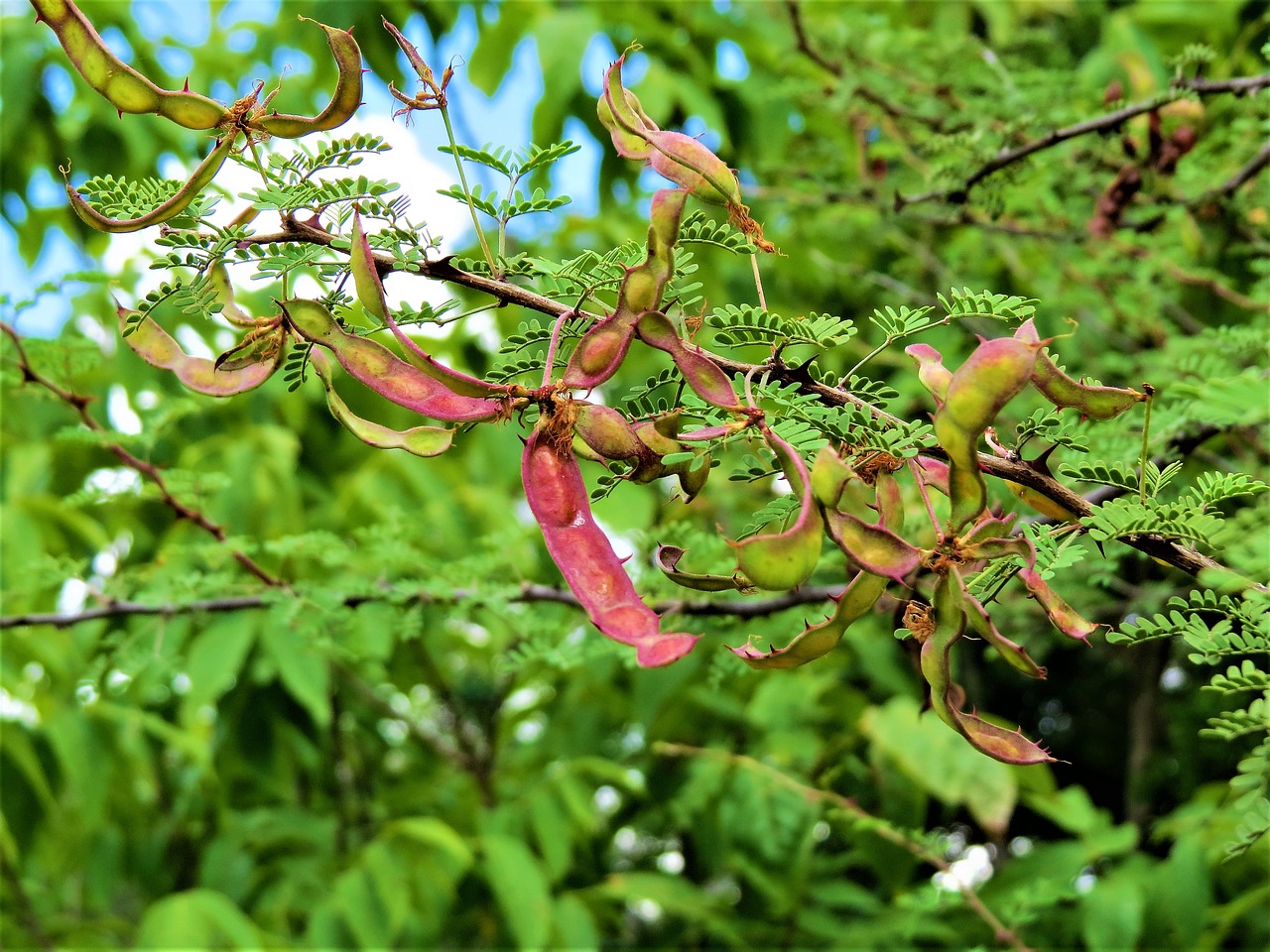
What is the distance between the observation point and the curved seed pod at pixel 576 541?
0.55 m

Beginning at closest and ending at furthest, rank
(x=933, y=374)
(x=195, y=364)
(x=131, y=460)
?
(x=933, y=374) → (x=195, y=364) → (x=131, y=460)

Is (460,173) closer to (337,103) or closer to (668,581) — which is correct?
(337,103)

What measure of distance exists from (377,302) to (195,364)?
214 millimetres

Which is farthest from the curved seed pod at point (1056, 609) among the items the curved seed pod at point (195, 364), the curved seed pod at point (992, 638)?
the curved seed pod at point (195, 364)

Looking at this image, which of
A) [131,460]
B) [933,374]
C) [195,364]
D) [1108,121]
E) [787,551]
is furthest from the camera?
[131,460]

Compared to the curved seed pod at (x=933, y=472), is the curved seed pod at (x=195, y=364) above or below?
above

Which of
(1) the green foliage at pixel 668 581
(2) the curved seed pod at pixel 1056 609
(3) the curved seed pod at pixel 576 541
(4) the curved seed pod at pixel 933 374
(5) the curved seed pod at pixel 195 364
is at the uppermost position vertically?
(5) the curved seed pod at pixel 195 364

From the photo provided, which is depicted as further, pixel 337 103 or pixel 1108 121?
pixel 1108 121

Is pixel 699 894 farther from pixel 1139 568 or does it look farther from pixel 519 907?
pixel 1139 568

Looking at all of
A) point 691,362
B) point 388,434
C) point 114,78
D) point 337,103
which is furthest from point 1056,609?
point 114,78

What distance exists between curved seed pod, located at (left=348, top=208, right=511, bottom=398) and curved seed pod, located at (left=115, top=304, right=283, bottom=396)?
0.26 feet

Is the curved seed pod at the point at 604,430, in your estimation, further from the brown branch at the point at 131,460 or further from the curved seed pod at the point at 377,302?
the brown branch at the point at 131,460

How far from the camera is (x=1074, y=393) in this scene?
0.64 metres

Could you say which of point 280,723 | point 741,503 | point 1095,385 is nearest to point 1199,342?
point 1095,385
